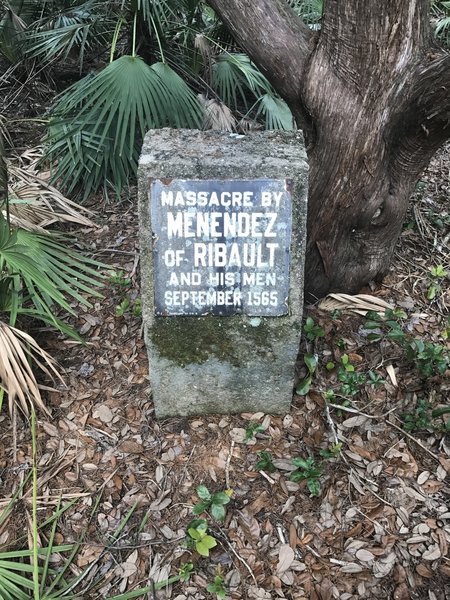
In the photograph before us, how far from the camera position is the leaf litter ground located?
2.01 m

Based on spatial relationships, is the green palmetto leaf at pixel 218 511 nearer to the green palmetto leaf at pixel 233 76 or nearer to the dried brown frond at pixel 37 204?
the dried brown frond at pixel 37 204

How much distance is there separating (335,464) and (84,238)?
2.02 metres

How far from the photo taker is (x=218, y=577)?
6.39 feet

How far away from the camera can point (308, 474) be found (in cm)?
219

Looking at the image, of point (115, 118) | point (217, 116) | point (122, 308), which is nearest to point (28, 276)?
point (122, 308)

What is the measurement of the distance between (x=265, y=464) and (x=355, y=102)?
5.24 feet

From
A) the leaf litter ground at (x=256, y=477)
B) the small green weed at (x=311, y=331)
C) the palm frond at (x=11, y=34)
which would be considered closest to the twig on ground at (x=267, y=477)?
the leaf litter ground at (x=256, y=477)

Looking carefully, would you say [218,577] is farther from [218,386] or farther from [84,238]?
[84,238]

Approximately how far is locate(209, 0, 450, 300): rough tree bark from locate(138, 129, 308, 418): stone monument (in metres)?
0.48

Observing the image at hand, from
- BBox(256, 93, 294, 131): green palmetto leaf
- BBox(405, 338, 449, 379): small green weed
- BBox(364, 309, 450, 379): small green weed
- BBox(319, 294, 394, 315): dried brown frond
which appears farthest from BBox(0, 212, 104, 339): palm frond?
BBox(256, 93, 294, 131): green palmetto leaf

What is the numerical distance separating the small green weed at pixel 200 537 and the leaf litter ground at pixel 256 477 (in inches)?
1.8

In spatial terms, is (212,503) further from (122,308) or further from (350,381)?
(122,308)

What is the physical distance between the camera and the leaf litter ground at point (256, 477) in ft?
6.61

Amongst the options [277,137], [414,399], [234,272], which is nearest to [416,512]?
[414,399]
